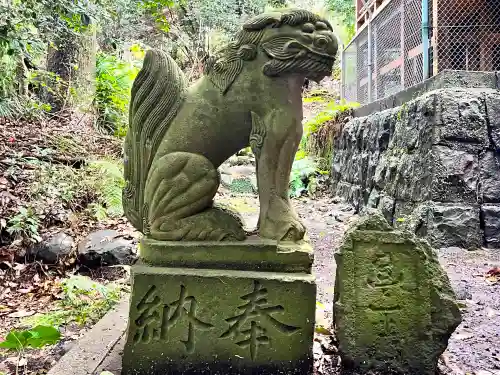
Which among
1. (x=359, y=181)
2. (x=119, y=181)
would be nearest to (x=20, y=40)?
(x=119, y=181)

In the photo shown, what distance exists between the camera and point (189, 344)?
79.6 inches

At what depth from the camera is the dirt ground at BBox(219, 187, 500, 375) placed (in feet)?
7.34

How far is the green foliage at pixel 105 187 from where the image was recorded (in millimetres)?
5883

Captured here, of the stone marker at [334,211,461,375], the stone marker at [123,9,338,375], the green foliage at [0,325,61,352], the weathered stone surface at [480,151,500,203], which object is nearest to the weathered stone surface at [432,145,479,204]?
the weathered stone surface at [480,151,500,203]

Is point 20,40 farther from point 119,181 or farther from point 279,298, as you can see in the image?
point 279,298

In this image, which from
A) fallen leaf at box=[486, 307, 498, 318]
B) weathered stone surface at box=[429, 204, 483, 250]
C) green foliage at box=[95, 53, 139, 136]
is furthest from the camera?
green foliage at box=[95, 53, 139, 136]

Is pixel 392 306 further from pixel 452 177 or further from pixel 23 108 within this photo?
pixel 23 108

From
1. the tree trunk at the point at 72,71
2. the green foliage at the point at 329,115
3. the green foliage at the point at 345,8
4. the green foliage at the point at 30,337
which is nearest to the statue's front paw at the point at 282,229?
the green foliage at the point at 30,337

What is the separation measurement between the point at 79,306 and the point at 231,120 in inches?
89.7

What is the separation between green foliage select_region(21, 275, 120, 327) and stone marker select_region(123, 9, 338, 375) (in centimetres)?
141

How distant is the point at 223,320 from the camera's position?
202 cm

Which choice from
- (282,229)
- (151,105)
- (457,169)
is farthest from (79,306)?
(457,169)

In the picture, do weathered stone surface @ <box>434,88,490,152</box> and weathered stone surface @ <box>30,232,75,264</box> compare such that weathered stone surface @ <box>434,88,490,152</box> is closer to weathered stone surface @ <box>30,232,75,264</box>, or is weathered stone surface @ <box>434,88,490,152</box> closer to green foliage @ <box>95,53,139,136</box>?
weathered stone surface @ <box>30,232,75,264</box>

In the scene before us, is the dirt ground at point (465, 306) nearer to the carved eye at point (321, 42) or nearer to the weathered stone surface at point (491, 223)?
the weathered stone surface at point (491, 223)
